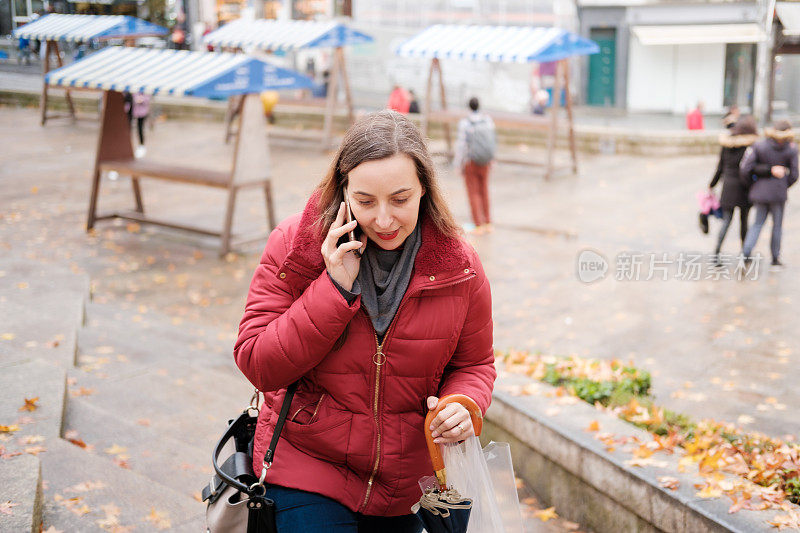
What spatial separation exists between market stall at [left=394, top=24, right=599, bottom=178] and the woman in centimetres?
1251

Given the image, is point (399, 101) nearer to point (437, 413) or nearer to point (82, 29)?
point (82, 29)

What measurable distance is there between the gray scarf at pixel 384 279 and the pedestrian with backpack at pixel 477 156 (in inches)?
356

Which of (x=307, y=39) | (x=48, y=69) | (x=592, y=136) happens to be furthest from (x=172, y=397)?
(x=48, y=69)

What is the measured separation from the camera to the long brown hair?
226 cm

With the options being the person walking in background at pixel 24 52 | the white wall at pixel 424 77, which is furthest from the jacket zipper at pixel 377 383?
the white wall at pixel 424 77

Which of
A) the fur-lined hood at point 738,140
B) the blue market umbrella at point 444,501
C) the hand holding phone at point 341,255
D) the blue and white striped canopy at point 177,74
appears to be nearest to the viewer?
the hand holding phone at point 341,255

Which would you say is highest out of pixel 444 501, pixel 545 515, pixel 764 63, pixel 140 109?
pixel 764 63

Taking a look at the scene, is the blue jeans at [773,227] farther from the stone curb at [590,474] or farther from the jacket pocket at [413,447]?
the jacket pocket at [413,447]

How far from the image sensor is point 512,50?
15.0m

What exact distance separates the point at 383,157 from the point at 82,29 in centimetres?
2007

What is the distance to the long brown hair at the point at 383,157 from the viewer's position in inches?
89.1

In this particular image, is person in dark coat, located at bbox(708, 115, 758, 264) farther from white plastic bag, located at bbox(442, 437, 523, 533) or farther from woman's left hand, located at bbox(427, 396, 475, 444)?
woman's left hand, located at bbox(427, 396, 475, 444)

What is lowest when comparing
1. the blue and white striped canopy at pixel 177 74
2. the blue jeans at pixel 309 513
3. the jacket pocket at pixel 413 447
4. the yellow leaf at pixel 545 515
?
the yellow leaf at pixel 545 515

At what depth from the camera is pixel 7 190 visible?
13.6 meters
